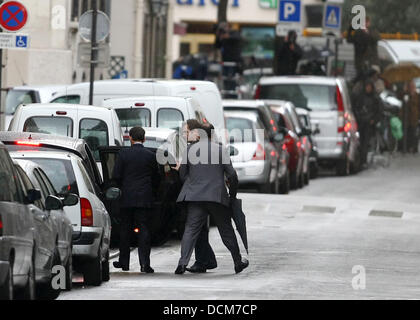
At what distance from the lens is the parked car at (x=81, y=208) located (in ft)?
54.7

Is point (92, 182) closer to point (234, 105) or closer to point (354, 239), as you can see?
point (354, 239)

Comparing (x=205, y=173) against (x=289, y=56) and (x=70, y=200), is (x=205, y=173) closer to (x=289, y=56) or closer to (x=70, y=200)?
(x=70, y=200)

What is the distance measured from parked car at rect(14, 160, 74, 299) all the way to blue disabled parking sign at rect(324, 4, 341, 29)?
2941cm

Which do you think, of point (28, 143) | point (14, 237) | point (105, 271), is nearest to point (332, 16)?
point (28, 143)

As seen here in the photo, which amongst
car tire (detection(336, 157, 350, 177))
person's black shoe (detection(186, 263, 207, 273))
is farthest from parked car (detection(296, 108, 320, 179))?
person's black shoe (detection(186, 263, 207, 273))

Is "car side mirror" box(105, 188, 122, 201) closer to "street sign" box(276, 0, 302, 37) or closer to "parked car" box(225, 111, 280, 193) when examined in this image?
"parked car" box(225, 111, 280, 193)

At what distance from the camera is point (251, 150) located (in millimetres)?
30609

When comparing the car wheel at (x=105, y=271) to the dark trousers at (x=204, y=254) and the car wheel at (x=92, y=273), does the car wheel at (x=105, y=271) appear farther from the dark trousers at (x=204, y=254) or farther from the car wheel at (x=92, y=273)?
the dark trousers at (x=204, y=254)

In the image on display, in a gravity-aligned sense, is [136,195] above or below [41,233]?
below

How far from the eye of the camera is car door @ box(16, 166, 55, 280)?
1406cm

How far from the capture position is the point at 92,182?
1738 centimetres

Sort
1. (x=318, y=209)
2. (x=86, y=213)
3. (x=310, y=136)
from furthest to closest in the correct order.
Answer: (x=310, y=136) < (x=318, y=209) < (x=86, y=213)

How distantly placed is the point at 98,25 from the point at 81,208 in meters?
13.7
